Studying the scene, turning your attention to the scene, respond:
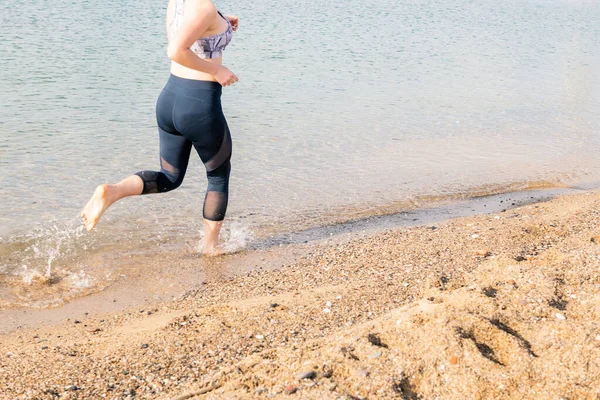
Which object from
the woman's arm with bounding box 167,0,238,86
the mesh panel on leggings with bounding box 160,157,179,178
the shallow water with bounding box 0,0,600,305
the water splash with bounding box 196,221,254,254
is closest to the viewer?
the woman's arm with bounding box 167,0,238,86

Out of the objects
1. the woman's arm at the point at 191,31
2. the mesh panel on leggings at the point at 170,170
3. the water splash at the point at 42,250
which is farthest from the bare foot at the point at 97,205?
the woman's arm at the point at 191,31

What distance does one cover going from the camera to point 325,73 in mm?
13305

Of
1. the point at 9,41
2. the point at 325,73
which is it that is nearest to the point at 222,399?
the point at 325,73

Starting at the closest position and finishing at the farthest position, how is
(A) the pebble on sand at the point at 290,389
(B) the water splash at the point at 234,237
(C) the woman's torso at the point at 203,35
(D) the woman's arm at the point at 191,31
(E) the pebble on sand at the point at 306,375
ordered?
(A) the pebble on sand at the point at 290,389 < (E) the pebble on sand at the point at 306,375 < (D) the woman's arm at the point at 191,31 < (C) the woman's torso at the point at 203,35 < (B) the water splash at the point at 234,237

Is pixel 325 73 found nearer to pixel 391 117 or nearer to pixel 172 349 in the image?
pixel 391 117

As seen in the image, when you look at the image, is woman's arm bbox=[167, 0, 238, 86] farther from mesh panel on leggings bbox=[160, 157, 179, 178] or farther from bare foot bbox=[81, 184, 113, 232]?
bare foot bbox=[81, 184, 113, 232]

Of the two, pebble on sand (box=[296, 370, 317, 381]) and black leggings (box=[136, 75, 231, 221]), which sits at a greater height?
black leggings (box=[136, 75, 231, 221])

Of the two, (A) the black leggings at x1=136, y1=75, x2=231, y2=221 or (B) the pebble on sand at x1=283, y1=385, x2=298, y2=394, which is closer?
(B) the pebble on sand at x1=283, y1=385, x2=298, y2=394

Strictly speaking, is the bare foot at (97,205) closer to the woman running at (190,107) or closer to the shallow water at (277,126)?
the woman running at (190,107)

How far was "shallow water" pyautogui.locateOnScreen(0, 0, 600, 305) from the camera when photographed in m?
6.27

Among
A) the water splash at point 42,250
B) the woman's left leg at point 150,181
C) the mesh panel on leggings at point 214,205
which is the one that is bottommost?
the water splash at point 42,250

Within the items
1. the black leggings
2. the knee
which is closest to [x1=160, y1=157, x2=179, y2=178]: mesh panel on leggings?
the black leggings

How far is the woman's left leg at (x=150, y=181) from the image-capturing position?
15.0 feet

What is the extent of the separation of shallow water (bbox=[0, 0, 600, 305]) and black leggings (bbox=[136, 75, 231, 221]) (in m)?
0.90
